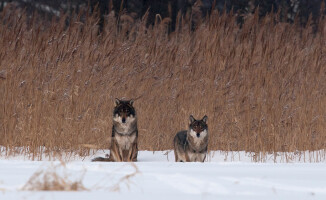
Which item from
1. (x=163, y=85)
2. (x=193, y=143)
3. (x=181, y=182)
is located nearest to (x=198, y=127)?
(x=193, y=143)

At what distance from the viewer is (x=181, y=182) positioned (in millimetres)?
3668

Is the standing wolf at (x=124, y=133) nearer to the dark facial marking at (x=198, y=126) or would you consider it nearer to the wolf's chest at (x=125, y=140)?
the wolf's chest at (x=125, y=140)

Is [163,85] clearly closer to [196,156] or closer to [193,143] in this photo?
[193,143]

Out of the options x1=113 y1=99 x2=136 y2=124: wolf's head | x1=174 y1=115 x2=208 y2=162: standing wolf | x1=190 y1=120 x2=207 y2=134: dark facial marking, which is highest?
x1=113 y1=99 x2=136 y2=124: wolf's head

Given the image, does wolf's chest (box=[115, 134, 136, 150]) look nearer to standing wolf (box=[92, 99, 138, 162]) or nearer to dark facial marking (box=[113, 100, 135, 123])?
standing wolf (box=[92, 99, 138, 162])

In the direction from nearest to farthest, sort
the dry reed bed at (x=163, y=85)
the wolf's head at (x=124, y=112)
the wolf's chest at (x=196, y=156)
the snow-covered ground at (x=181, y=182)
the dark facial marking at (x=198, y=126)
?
1. the snow-covered ground at (x=181, y=182)
2. the dry reed bed at (x=163, y=85)
3. the wolf's head at (x=124, y=112)
4. the dark facial marking at (x=198, y=126)
5. the wolf's chest at (x=196, y=156)

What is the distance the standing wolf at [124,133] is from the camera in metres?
7.27

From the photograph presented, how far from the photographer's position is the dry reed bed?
23.3ft

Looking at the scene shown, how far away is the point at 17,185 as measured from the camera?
3510mm

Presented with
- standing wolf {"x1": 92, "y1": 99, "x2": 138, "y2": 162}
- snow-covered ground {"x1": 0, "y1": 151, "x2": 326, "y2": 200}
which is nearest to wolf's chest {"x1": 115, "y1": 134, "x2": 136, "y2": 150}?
standing wolf {"x1": 92, "y1": 99, "x2": 138, "y2": 162}

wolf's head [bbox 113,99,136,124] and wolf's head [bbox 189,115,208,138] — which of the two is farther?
wolf's head [bbox 189,115,208,138]

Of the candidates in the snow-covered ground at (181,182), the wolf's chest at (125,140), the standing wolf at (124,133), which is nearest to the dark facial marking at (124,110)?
the standing wolf at (124,133)

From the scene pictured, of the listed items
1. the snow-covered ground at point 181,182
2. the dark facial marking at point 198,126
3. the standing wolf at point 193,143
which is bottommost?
the snow-covered ground at point 181,182

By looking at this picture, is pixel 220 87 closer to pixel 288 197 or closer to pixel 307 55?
pixel 307 55
